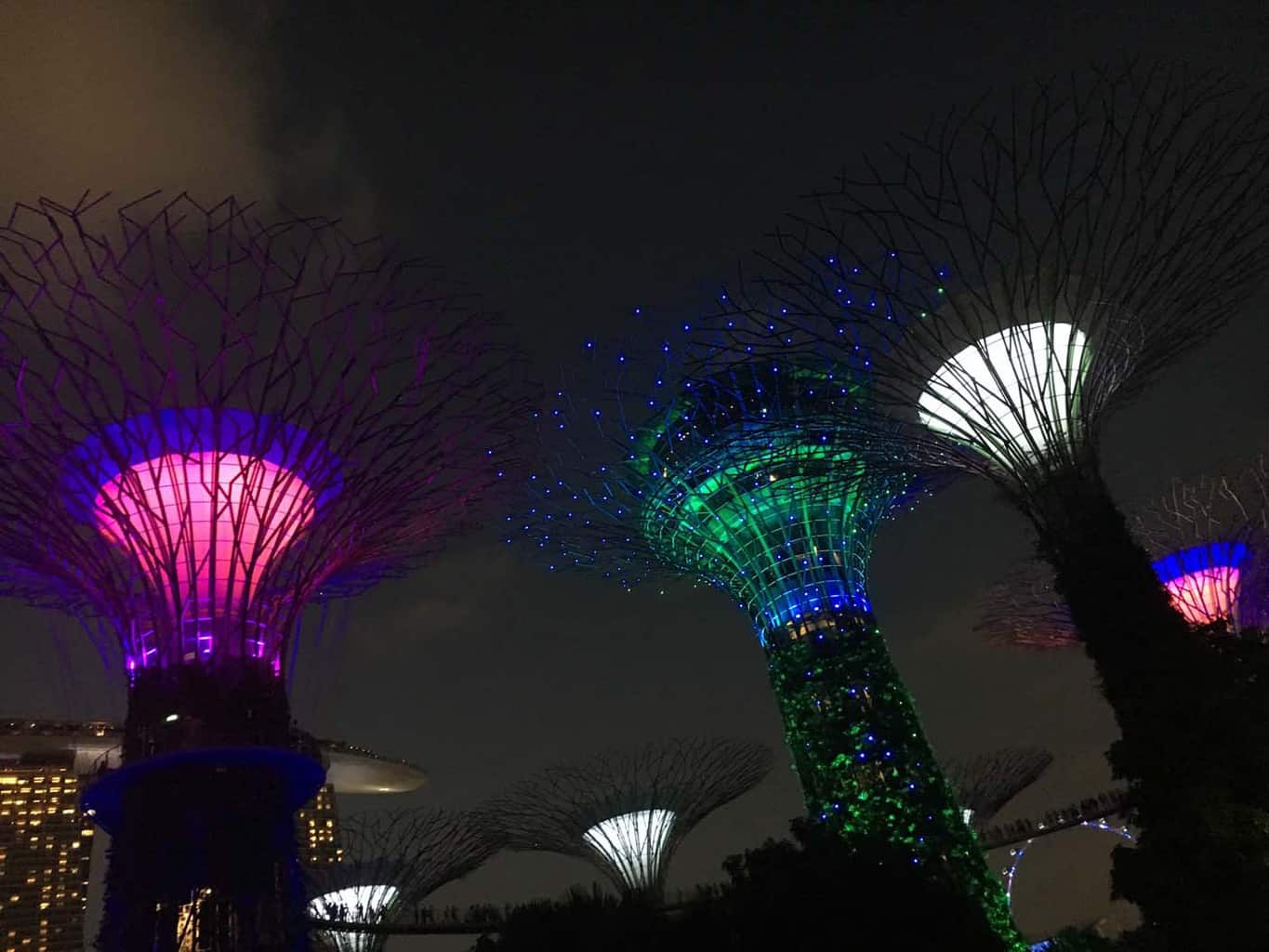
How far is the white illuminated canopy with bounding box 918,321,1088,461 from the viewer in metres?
17.8

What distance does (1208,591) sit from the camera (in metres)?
31.8

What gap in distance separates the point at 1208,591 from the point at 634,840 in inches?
852

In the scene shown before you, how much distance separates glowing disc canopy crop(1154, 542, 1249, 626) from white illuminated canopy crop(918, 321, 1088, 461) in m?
16.3

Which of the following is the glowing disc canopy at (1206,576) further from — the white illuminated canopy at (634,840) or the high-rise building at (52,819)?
the high-rise building at (52,819)

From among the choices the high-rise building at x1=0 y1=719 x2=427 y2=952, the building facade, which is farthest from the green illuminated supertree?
the building facade

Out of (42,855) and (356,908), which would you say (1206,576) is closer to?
(356,908)

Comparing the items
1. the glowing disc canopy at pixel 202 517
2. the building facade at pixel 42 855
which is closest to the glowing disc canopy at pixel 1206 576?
the glowing disc canopy at pixel 202 517

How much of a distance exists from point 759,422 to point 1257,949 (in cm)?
1427

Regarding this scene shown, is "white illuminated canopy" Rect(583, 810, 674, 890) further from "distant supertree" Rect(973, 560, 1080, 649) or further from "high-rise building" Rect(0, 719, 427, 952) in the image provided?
"high-rise building" Rect(0, 719, 427, 952)

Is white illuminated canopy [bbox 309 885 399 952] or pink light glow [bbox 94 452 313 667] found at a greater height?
pink light glow [bbox 94 452 313 667]

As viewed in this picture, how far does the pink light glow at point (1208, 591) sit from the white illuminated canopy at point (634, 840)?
769 inches

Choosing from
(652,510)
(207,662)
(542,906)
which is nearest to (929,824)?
(542,906)

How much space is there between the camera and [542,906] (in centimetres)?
1989

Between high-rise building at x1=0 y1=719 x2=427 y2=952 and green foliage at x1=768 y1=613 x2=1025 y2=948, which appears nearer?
green foliage at x1=768 y1=613 x2=1025 y2=948
